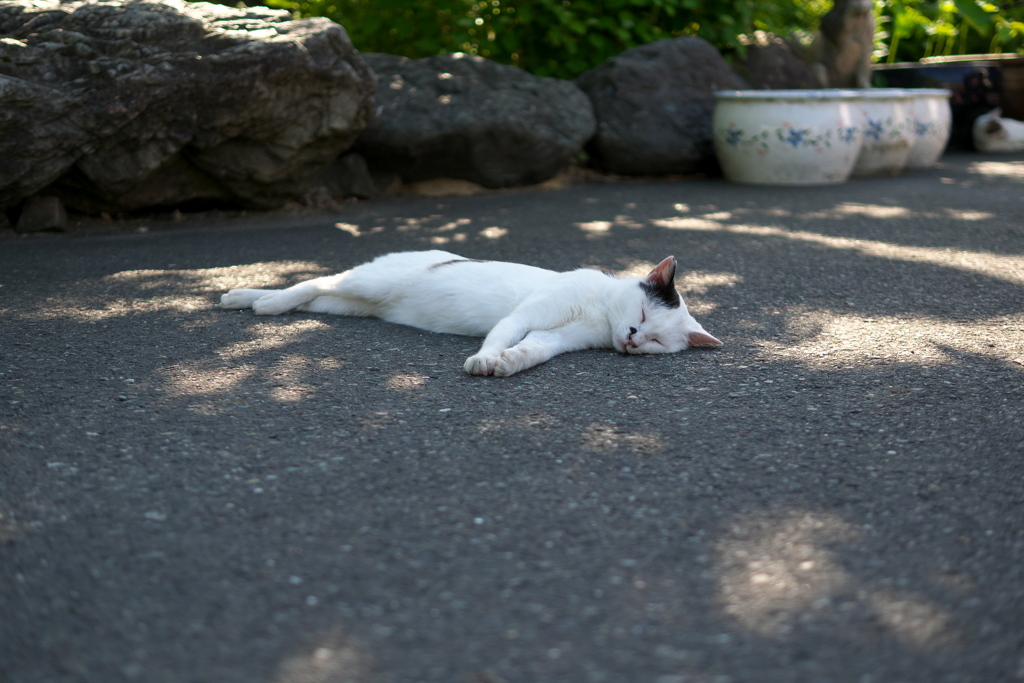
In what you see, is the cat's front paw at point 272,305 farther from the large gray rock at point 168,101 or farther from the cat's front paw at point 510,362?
the large gray rock at point 168,101

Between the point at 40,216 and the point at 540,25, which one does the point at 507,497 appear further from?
the point at 540,25

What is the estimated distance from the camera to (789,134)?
714 cm

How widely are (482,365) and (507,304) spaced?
1.71ft

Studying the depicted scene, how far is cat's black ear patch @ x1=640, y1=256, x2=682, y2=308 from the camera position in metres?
3.01

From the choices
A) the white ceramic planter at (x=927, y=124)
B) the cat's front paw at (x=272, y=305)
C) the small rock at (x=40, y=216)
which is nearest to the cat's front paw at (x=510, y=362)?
the cat's front paw at (x=272, y=305)

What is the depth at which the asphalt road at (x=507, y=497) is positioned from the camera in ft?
4.72

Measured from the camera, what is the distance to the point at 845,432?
2.35 metres

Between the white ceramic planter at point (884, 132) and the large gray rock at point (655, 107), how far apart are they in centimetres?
146

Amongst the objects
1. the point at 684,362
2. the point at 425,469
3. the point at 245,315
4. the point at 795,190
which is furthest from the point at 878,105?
the point at 425,469

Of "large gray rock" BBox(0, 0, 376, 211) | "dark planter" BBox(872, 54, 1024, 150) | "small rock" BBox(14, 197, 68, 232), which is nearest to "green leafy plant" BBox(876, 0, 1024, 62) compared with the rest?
"dark planter" BBox(872, 54, 1024, 150)

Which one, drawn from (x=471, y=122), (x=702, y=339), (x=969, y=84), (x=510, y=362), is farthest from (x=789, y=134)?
(x=510, y=362)

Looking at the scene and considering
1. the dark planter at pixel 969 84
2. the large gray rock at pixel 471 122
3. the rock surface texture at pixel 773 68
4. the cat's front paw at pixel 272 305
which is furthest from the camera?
the dark planter at pixel 969 84

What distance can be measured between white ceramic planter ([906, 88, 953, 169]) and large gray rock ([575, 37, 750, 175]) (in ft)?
6.40

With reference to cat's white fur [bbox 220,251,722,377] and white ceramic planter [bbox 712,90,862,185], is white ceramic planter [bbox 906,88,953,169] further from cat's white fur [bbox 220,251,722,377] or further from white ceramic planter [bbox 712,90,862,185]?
cat's white fur [bbox 220,251,722,377]
